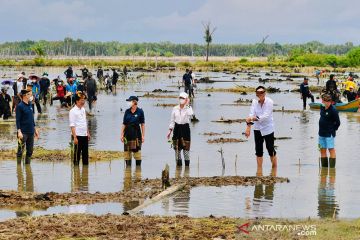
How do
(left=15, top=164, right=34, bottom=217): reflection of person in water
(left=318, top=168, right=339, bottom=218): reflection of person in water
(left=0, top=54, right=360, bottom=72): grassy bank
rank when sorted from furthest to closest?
(left=0, top=54, right=360, bottom=72): grassy bank < (left=15, top=164, right=34, bottom=217): reflection of person in water < (left=318, top=168, right=339, bottom=218): reflection of person in water

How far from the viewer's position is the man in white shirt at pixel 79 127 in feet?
58.0

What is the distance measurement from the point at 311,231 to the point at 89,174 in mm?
7503

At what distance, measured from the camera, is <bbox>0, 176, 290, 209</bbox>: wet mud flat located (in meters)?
13.3

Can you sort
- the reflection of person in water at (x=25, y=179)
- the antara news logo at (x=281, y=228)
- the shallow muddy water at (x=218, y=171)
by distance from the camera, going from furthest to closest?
the reflection of person in water at (x=25, y=179)
the shallow muddy water at (x=218, y=171)
the antara news logo at (x=281, y=228)

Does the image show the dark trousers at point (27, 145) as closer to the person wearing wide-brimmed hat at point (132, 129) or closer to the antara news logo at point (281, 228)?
the person wearing wide-brimmed hat at point (132, 129)

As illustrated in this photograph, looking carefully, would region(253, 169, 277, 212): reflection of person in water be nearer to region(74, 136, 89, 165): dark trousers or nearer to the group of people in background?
region(74, 136, 89, 165): dark trousers

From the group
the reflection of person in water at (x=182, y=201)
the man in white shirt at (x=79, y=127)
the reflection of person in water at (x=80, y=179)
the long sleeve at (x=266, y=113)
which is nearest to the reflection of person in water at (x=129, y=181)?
the reflection of person in water at (x=182, y=201)

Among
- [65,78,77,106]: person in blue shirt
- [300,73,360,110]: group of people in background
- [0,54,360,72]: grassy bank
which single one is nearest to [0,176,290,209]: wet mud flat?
[300,73,360,110]: group of people in background

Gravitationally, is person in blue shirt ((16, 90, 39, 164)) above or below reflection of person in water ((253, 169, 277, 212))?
above

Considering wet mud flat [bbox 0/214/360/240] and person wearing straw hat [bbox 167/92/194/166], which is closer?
wet mud flat [bbox 0/214/360/240]

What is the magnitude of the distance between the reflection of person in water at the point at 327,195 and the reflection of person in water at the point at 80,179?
431cm

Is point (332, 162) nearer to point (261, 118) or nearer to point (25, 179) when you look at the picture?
point (261, 118)

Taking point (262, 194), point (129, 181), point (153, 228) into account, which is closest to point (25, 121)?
point (129, 181)

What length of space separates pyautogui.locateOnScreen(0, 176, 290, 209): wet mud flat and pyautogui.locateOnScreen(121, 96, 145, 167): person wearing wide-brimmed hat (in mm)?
2628
